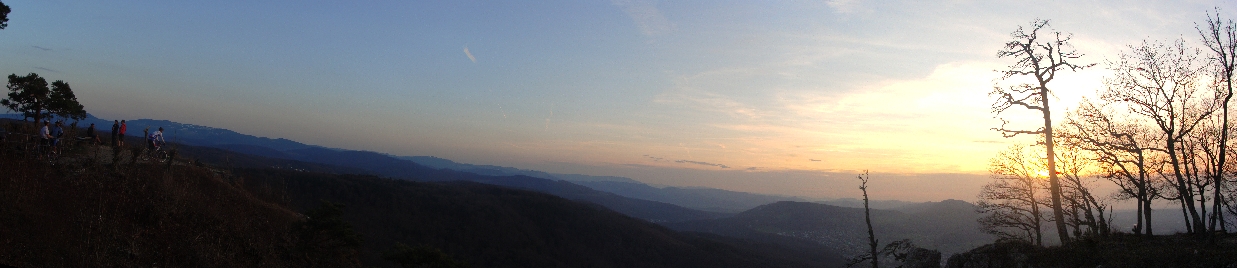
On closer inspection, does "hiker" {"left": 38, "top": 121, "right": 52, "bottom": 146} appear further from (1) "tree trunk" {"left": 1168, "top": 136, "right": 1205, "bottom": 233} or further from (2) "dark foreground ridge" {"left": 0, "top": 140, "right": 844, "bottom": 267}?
(1) "tree trunk" {"left": 1168, "top": 136, "right": 1205, "bottom": 233}

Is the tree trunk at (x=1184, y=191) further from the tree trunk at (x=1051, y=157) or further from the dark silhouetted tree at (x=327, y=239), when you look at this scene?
the dark silhouetted tree at (x=327, y=239)

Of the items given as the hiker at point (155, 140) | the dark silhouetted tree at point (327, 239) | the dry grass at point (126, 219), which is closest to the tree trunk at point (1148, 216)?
the dry grass at point (126, 219)

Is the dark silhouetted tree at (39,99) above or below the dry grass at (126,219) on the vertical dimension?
above

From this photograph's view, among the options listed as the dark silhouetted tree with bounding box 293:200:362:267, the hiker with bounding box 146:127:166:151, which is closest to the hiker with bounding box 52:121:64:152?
the hiker with bounding box 146:127:166:151

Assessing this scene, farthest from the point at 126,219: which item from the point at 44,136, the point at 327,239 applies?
the point at 44,136

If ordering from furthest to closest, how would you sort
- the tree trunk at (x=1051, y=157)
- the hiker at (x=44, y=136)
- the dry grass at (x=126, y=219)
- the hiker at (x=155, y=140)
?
the hiker at (x=155, y=140)
the hiker at (x=44, y=136)
the tree trunk at (x=1051, y=157)
the dry grass at (x=126, y=219)

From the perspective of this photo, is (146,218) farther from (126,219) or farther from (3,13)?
(3,13)

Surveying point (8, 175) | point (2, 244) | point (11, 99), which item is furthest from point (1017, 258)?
point (11, 99)

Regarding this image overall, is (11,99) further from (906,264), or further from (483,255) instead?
(483,255)
